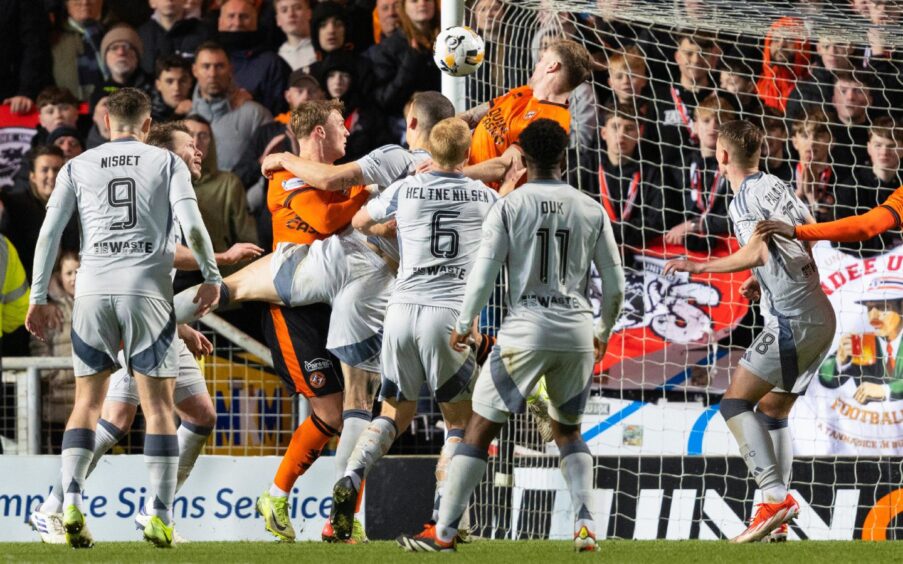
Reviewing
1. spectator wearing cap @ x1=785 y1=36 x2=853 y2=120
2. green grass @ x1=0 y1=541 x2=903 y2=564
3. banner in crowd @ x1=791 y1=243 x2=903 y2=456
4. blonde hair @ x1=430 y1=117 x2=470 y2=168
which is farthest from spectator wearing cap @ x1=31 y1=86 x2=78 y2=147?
banner in crowd @ x1=791 y1=243 x2=903 y2=456

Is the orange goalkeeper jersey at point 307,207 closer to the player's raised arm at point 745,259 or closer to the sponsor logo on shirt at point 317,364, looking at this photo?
the sponsor logo on shirt at point 317,364

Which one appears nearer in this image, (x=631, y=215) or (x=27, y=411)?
(x=27, y=411)

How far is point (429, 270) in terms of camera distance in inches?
257

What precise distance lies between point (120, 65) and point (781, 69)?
16.8 ft

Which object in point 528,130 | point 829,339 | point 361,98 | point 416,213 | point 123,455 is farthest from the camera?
point 361,98

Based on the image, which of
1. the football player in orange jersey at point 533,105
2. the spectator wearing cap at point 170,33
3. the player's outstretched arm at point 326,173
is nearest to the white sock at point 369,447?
the player's outstretched arm at point 326,173

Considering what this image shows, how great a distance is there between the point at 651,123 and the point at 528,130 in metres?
4.88

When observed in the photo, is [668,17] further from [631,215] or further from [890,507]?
[890,507]

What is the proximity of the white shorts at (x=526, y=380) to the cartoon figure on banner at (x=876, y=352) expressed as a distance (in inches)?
163

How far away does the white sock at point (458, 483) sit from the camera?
585 cm

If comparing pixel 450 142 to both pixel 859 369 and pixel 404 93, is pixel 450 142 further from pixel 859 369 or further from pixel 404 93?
pixel 404 93

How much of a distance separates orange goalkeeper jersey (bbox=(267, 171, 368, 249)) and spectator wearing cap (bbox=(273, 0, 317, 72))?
4.01 metres

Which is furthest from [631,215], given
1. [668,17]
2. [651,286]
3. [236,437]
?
[236,437]

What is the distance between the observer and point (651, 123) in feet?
34.8
